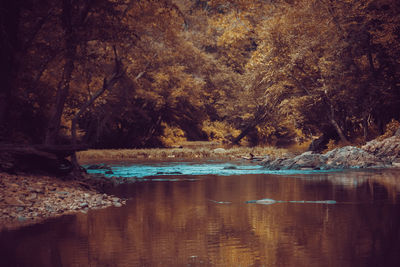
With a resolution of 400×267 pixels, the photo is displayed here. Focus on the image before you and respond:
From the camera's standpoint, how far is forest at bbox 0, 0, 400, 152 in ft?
53.4

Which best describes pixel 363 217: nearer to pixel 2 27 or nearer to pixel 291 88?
pixel 2 27

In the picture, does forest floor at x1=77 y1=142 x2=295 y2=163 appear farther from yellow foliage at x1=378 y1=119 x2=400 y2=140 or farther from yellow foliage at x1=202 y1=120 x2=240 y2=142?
yellow foliage at x1=202 y1=120 x2=240 y2=142

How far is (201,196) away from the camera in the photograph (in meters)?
13.3

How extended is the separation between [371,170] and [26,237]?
15.1 meters

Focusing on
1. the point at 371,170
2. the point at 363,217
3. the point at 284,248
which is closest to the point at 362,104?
the point at 371,170

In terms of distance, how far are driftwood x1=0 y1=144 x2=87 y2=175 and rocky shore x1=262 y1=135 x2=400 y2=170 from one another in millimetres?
10192

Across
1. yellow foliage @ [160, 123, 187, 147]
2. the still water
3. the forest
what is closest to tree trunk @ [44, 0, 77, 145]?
the forest

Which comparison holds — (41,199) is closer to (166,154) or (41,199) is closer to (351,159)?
(351,159)

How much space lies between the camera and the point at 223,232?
8398 mm

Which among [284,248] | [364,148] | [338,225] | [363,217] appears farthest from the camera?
[364,148]

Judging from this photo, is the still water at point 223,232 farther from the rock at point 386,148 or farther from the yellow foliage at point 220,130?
the yellow foliage at point 220,130

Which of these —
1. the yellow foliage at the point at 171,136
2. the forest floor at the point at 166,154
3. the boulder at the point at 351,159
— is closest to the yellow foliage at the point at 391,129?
the boulder at the point at 351,159

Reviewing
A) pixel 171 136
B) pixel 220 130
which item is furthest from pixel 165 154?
pixel 220 130

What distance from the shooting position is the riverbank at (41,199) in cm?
999
